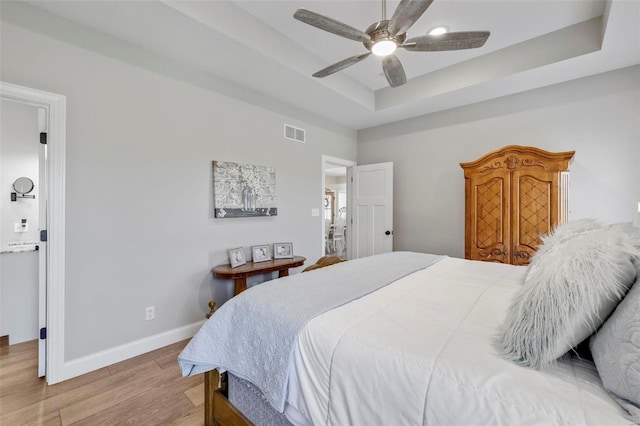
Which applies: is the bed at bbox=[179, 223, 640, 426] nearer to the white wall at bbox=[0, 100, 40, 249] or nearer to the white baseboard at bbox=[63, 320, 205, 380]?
the white baseboard at bbox=[63, 320, 205, 380]

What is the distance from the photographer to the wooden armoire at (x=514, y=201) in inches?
105

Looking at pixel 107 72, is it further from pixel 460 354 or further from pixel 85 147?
pixel 460 354

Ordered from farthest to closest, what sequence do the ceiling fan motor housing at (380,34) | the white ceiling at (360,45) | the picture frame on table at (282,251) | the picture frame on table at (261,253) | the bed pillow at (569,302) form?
the picture frame on table at (282,251) < the picture frame on table at (261,253) < the white ceiling at (360,45) < the ceiling fan motor housing at (380,34) < the bed pillow at (569,302)

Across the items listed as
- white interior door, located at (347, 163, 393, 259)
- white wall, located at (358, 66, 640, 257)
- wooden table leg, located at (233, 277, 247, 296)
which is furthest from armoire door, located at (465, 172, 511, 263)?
wooden table leg, located at (233, 277, 247, 296)

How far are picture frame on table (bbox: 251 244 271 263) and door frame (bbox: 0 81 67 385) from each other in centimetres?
161

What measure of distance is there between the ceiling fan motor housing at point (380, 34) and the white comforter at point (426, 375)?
166cm

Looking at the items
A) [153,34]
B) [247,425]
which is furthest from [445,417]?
[153,34]

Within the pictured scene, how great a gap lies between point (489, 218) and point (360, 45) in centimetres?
228

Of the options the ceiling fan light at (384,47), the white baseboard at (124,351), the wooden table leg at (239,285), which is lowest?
the white baseboard at (124,351)

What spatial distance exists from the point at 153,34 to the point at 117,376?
8.82ft

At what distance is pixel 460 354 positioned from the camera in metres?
0.85

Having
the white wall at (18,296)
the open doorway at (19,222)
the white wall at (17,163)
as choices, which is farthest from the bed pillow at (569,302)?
the white wall at (17,163)

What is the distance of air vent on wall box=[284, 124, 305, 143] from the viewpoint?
3.67 m

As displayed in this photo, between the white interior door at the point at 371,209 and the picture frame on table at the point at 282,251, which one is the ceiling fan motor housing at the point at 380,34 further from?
the white interior door at the point at 371,209
